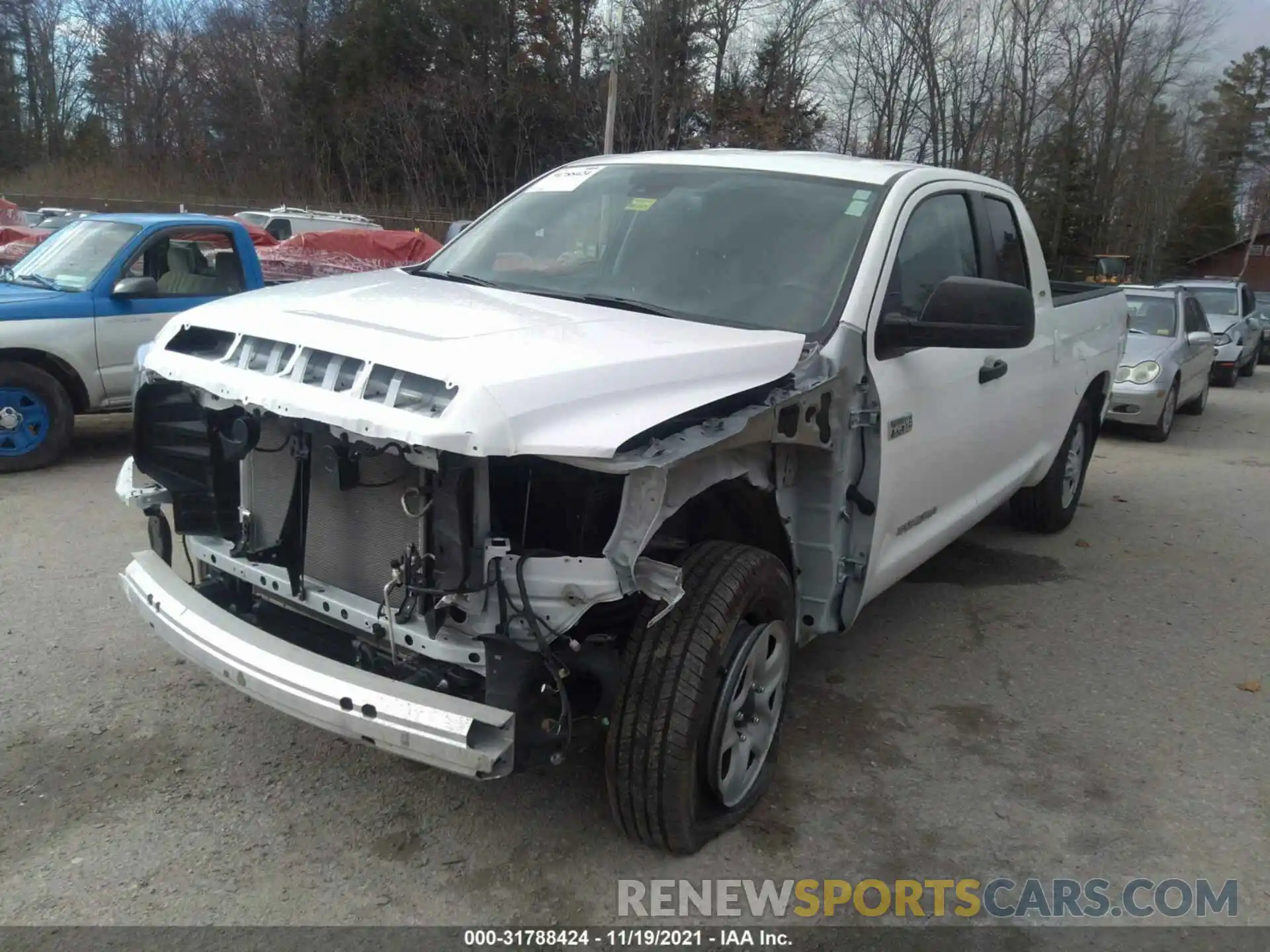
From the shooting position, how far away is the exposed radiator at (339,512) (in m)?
2.82

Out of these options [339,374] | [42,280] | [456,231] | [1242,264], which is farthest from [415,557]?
[1242,264]

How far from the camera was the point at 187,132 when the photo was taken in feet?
123

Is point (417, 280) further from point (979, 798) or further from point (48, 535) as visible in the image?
point (48, 535)

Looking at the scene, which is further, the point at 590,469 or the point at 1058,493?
the point at 1058,493

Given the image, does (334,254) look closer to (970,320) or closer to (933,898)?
(970,320)

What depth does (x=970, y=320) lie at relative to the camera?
3.44m

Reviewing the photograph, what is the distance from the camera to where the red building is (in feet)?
182

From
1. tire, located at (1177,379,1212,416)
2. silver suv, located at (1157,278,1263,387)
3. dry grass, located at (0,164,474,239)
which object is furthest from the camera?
dry grass, located at (0,164,474,239)

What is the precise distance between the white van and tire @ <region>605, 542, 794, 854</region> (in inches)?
621

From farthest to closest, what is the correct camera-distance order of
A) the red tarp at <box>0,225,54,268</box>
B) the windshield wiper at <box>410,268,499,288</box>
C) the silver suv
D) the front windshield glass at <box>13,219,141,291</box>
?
1. the silver suv
2. the red tarp at <box>0,225,54,268</box>
3. the front windshield glass at <box>13,219,141,291</box>
4. the windshield wiper at <box>410,268,499,288</box>

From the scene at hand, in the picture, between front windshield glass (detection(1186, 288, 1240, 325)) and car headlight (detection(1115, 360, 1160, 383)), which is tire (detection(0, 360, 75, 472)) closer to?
car headlight (detection(1115, 360, 1160, 383))

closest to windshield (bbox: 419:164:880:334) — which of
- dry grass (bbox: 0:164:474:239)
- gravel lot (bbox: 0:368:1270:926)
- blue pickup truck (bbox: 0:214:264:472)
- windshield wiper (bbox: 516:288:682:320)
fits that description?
windshield wiper (bbox: 516:288:682:320)

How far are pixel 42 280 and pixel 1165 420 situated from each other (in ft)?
34.3

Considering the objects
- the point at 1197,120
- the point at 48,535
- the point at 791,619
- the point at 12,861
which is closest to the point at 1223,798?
the point at 791,619
